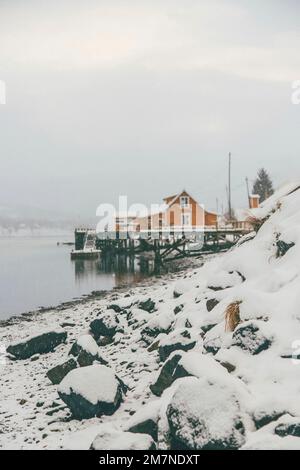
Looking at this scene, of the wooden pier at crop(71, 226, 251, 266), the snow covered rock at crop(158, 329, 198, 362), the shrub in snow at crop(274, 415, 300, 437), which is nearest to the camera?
the shrub in snow at crop(274, 415, 300, 437)

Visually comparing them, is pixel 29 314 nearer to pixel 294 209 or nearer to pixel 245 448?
pixel 294 209

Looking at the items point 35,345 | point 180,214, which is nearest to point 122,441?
point 35,345

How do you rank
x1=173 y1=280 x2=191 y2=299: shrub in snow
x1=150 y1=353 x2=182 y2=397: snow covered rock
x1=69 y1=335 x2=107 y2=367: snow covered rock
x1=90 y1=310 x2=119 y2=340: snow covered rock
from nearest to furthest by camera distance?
x1=150 y1=353 x2=182 y2=397: snow covered rock → x1=69 y1=335 x2=107 y2=367: snow covered rock → x1=90 y1=310 x2=119 y2=340: snow covered rock → x1=173 y1=280 x2=191 y2=299: shrub in snow

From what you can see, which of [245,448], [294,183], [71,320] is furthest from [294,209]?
[71,320]

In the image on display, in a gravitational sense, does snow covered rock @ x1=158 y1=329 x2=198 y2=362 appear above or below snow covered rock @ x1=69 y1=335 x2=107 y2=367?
above

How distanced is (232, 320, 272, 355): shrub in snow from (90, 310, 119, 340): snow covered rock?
5460 millimetres

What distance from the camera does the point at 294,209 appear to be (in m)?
9.70

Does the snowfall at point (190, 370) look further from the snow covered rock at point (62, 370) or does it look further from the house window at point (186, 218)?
the house window at point (186, 218)

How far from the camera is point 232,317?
711 cm

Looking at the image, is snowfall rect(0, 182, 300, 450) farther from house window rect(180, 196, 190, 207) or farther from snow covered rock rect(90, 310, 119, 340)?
house window rect(180, 196, 190, 207)

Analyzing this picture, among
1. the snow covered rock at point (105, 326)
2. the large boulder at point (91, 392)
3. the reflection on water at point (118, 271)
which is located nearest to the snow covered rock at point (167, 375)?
the large boulder at point (91, 392)

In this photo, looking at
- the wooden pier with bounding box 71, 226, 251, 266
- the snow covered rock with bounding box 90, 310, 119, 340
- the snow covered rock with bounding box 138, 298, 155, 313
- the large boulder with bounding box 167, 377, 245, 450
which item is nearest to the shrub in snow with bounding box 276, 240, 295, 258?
the large boulder with bounding box 167, 377, 245, 450

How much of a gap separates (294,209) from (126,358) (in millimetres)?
5404

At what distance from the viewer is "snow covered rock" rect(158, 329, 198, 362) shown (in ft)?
25.8
